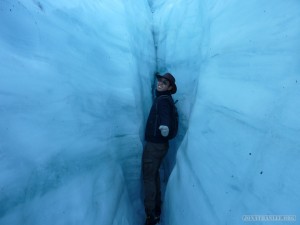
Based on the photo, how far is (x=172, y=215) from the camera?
70.3 inches

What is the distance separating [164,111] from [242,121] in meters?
0.72

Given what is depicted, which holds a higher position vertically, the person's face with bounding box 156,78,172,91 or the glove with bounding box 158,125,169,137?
the person's face with bounding box 156,78,172,91

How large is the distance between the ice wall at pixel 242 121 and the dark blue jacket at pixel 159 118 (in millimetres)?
198

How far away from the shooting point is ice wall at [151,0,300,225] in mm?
1138

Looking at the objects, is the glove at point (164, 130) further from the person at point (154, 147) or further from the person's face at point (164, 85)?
the person's face at point (164, 85)

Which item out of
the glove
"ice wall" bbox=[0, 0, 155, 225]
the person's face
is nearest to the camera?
"ice wall" bbox=[0, 0, 155, 225]

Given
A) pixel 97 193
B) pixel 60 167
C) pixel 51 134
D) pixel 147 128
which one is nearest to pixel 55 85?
pixel 51 134

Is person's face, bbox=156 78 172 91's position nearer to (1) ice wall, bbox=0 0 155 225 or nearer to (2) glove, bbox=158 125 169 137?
(1) ice wall, bbox=0 0 155 225

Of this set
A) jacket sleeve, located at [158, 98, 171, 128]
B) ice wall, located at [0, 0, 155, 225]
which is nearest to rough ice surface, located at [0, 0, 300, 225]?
ice wall, located at [0, 0, 155, 225]

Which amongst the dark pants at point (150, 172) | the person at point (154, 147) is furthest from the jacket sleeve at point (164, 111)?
the dark pants at point (150, 172)

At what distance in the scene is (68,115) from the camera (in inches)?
54.3

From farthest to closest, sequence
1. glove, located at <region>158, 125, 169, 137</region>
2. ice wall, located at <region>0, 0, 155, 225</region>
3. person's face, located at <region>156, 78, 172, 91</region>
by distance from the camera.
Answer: person's face, located at <region>156, 78, 172, 91</region> → glove, located at <region>158, 125, 169, 137</region> → ice wall, located at <region>0, 0, 155, 225</region>

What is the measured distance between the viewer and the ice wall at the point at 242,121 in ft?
3.73

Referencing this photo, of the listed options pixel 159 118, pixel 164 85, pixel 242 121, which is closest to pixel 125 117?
pixel 159 118
